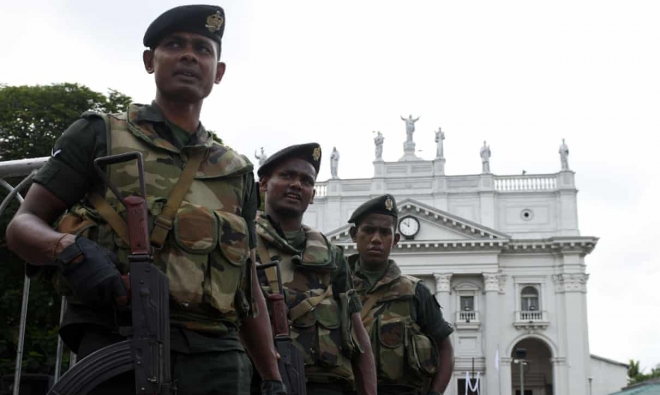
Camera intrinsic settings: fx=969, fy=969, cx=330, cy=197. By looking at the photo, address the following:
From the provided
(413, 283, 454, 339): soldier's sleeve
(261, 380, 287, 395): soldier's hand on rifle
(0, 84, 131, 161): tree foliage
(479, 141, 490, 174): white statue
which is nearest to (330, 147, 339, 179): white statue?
(479, 141, 490, 174): white statue

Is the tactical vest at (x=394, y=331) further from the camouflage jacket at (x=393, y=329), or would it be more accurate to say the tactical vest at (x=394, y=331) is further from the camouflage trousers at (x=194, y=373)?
the camouflage trousers at (x=194, y=373)

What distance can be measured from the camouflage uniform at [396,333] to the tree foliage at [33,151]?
1350cm

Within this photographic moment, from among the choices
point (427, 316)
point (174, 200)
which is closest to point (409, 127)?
point (427, 316)

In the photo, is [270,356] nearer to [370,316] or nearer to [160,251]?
[160,251]

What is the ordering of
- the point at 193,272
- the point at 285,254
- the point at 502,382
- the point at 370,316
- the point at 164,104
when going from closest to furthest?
the point at 193,272
the point at 164,104
the point at 285,254
the point at 370,316
the point at 502,382

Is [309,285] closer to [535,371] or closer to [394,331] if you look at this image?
[394,331]

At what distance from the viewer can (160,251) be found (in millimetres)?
3135

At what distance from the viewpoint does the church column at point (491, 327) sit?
56.1 meters

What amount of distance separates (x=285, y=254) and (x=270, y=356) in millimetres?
1972

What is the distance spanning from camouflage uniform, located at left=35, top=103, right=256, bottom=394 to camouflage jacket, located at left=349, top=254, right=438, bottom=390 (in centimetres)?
419

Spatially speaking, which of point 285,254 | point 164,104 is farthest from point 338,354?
point 164,104

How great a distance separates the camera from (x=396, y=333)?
7582 mm

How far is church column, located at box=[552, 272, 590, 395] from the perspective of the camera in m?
56.3

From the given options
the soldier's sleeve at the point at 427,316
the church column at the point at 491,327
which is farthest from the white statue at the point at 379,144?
the soldier's sleeve at the point at 427,316
